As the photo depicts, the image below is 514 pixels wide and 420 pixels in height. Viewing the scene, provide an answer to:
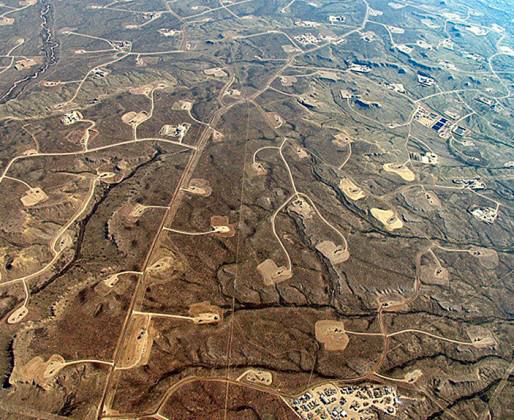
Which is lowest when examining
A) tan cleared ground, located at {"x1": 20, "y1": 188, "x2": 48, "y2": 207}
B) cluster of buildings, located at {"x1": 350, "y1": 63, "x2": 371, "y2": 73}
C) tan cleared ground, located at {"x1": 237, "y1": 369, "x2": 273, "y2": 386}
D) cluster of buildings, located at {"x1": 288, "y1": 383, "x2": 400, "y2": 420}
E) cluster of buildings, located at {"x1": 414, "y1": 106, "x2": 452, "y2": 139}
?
cluster of buildings, located at {"x1": 288, "y1": 383, "x2": 400, "y2": 420}

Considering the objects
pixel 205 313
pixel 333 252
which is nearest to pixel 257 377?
pixel 205 313

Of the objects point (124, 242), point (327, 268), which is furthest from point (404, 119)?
point (124, 242)

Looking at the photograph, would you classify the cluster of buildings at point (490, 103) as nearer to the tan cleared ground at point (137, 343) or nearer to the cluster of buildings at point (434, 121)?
the cluster of buildings at point (434, 121)

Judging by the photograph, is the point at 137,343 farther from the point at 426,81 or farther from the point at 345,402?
the point at 426,81

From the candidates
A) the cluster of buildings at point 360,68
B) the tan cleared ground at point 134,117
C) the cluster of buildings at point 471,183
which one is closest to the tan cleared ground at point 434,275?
the cluster of buildings at point 471,183

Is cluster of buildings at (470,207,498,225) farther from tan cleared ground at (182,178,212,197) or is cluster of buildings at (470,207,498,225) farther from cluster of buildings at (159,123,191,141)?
cluster of buildings at (159,123,191,141)

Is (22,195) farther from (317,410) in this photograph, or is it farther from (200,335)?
(317,410)

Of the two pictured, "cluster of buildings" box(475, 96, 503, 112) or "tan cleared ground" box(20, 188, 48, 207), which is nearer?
"tan cleared ground" box(20, 188, 48, 207)

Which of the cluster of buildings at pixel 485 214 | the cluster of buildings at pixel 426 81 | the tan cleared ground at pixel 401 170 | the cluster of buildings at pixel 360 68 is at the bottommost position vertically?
the cluster of buildings at pixel 485 214

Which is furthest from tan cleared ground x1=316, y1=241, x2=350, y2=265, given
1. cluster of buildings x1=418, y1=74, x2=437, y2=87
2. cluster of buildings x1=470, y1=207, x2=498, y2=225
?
cluster of buildings x1=418, y1=74, x2=437, y2=87
